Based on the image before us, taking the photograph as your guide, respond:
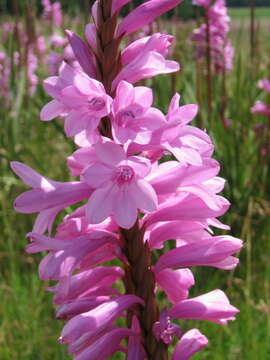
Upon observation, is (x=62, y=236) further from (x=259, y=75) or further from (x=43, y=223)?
(x=259, y=75)

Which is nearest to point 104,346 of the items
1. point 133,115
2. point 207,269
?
point 133,115

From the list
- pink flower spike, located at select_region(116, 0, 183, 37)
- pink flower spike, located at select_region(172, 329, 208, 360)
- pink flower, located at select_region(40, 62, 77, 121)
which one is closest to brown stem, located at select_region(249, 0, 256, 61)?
pink flower spike, located at select_region(116, 0, 183, 37)

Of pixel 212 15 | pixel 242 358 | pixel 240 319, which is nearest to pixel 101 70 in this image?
pixel 242 358

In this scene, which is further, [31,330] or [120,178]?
[31,330]

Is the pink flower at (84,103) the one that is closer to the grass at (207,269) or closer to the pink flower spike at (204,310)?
the pink flower spike at (204,310)

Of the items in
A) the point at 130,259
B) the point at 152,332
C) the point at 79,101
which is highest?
the point at 79,101

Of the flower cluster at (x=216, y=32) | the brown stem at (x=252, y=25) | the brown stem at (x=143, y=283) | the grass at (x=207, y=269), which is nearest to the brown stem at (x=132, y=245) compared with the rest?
the brown stem at (x=143, y=283)
